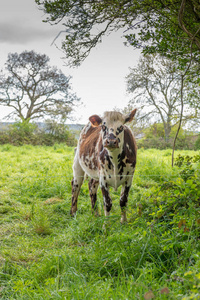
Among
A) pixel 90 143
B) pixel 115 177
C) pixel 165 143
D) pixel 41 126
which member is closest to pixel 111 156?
pixel 115 177

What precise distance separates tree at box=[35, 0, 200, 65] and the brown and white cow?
118 cm

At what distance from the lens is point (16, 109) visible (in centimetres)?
2859

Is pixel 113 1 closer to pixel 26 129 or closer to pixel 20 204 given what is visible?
pixel 20 204

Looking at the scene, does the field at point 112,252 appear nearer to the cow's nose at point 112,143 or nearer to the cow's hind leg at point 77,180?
the cow's hind leg at point 77,180

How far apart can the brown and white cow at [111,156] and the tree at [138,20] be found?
118 centimetres

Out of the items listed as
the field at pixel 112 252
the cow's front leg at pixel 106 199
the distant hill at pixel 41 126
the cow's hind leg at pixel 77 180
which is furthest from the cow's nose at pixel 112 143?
the distant hill at pixel 41 126

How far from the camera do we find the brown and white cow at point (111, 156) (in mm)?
4102

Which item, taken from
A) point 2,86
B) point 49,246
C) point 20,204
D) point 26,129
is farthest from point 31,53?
point 49,246

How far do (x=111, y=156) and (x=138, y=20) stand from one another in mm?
2177

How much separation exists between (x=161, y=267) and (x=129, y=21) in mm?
3641

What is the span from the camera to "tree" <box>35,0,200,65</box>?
4266 mm

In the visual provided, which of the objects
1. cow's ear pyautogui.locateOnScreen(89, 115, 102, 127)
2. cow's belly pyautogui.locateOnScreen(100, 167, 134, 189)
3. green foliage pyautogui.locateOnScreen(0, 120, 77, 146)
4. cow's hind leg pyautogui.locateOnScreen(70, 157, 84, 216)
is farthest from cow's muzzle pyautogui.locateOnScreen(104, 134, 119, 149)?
green foliage pyautogui.locateOnScreen(0, 120, 77, 146)

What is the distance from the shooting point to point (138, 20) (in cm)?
470

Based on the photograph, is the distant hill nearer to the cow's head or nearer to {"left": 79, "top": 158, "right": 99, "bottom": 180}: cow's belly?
{"left": 79, "top": 158, "right": 99, "bottom": 180}: cow's belly
